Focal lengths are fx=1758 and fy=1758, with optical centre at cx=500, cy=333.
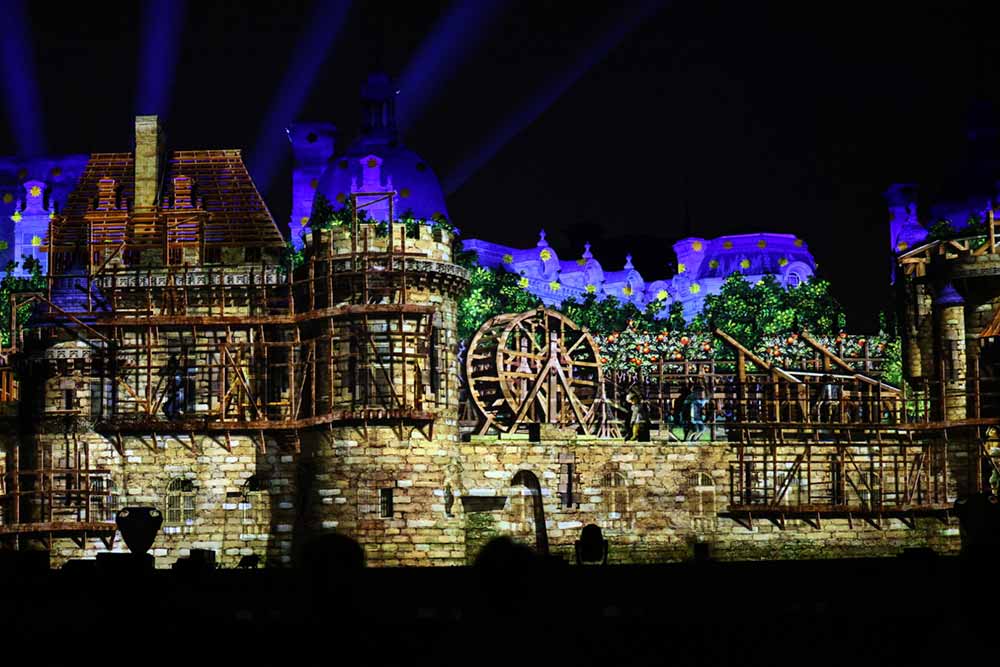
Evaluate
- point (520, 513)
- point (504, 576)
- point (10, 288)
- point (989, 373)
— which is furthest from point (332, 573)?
point (10, 288)

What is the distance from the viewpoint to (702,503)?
50812mm

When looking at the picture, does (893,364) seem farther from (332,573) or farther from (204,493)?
(332,573)

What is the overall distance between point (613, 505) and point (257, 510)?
1010 centimetres

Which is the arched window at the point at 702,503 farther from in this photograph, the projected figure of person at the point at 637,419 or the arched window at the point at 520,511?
the arched window at the point at 520,511

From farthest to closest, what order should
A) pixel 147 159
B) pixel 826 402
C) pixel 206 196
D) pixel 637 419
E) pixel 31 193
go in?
pixel 31 193
pixel 147 159
pixel 637 419
pixel 206 196
pixel 826 402

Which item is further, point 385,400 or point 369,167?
point 369,167

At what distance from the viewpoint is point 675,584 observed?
29.7 metres

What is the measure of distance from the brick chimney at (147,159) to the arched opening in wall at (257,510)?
33.0ft

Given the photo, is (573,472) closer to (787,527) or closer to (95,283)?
(787,527)

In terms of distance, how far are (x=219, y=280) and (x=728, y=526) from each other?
53.2 feet

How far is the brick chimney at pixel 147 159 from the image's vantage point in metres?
53.8

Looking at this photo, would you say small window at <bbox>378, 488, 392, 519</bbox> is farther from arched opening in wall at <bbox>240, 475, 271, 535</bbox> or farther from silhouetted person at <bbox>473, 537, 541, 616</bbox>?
silhouetted person at <bbox>473, 537, 541, 616</bbox>

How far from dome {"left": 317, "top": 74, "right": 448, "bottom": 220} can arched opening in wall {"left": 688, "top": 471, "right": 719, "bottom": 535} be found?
48.2 metres

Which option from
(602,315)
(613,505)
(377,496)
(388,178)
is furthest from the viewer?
(602,315)
